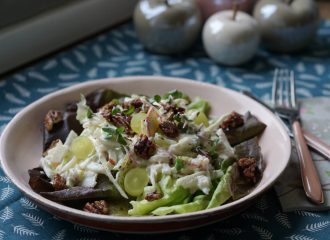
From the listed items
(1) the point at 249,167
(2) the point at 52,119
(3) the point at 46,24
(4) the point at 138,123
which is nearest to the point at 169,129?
(4) the point at 138,123

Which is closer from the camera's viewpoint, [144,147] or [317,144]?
[144,147]

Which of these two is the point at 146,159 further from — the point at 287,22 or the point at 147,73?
the point at 287,22

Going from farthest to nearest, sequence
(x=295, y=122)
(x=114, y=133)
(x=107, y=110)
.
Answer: (x=295, y=122)
(x=107, y=110)
(x=114, y=133)

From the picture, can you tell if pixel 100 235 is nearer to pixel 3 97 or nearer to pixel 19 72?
pixel 3 97

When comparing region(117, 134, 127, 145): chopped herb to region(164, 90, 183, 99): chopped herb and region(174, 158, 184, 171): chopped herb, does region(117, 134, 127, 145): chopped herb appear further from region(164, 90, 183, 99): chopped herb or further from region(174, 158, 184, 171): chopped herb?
region(164, 90, 183, 99): chopped herb

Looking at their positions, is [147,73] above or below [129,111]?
below

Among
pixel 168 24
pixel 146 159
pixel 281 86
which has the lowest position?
pixel 281 86

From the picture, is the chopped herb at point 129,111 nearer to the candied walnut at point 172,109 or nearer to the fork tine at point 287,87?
the candied walnut at point 172,109
